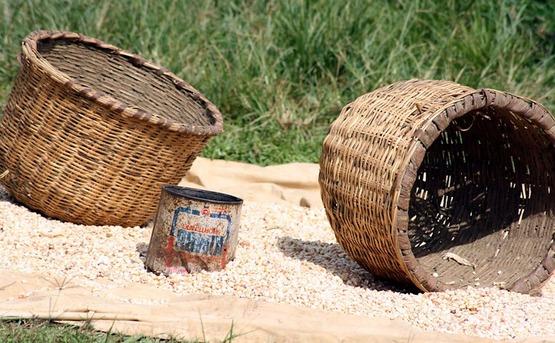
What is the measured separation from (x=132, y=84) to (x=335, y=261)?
5.56ft

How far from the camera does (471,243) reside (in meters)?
4.83

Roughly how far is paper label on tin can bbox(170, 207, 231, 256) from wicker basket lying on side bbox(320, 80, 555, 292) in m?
0.51

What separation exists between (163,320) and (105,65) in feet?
7.97

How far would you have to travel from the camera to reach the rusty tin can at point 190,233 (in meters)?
4.11

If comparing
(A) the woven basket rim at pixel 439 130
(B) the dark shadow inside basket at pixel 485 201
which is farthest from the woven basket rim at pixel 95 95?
(A) the woven basket rim at pixel 439 130

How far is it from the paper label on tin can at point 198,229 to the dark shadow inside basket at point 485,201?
0.99 meters

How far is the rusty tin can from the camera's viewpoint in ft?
13.5

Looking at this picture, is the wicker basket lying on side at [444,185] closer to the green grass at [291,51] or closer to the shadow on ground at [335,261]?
the shadow on ground at [335,261]

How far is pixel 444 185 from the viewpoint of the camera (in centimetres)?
498

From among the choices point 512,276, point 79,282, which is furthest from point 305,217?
point 79,282

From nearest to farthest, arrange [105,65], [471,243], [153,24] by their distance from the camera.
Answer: [471,243], [105,65], [153,24]

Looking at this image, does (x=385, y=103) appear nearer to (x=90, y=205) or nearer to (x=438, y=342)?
(x=438, y=342)

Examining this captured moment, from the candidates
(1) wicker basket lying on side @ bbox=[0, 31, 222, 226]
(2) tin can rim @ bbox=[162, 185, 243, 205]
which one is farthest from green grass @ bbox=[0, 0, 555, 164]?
(2) tin can rim @ bbox=[162, 185, 243, 205]

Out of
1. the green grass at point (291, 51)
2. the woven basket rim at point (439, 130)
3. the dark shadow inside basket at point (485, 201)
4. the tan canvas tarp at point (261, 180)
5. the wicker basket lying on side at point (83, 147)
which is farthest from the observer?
the green grass at point (291, 51)
